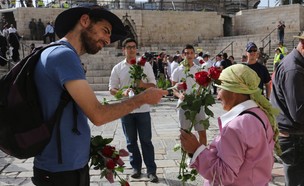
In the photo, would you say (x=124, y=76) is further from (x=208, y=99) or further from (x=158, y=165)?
(x=208, y=99)

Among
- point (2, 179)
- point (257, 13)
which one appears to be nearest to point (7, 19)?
point (257, 13)

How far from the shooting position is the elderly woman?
2.02 m

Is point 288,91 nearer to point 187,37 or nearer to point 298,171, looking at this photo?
point 298,171

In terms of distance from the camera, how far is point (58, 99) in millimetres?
1896

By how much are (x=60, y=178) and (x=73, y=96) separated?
19.4 inches

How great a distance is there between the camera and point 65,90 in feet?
6.22

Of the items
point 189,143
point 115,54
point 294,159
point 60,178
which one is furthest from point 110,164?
point 115,54

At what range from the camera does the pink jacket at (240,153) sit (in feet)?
6.61

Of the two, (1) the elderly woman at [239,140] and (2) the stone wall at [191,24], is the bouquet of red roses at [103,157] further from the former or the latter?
(2) the stone wall at [191,24]

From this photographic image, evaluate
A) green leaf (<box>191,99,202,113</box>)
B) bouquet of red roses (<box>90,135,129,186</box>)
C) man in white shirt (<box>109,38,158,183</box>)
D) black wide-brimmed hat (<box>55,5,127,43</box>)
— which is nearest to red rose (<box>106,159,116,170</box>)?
bouquet of red roses (<box>90,135,129,186</box>)

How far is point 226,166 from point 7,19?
30.8m

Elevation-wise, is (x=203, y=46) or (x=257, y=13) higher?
(x=257, y=13)

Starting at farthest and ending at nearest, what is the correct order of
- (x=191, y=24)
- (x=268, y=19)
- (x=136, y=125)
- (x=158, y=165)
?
(x=191, y=24), (x=268, y=19), (x=158, y=165), (x=136, y=125)

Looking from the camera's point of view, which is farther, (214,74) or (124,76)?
(124,76)
